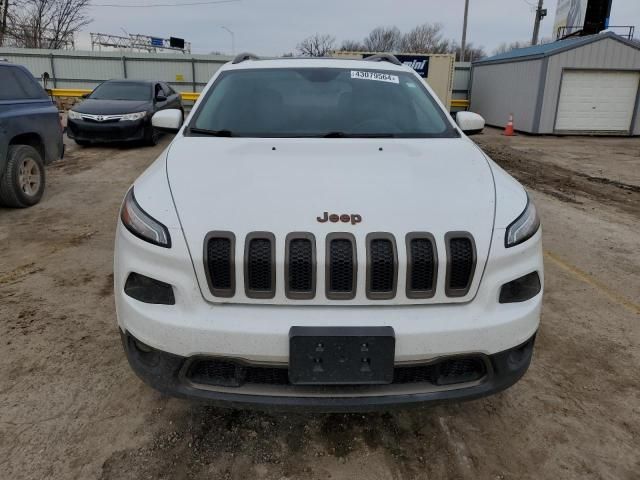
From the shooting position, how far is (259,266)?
75.4 inches

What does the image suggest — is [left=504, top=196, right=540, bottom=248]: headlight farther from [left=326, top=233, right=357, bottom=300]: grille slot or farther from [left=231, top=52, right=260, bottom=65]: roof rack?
[left=231, top=52, right=260, bottom=65]: roof rack

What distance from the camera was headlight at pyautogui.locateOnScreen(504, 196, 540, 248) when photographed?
6.78ft

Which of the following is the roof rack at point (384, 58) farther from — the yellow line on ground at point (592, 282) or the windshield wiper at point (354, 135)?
the yellow line on ground at point (592, 282)

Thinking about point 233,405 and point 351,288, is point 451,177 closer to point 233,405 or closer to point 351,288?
point 351,288

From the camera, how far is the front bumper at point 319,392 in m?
1.93

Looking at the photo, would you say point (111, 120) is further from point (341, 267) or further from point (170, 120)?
point (341, 267)

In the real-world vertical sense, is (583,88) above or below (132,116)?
above

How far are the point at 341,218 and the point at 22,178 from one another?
576 centimetres

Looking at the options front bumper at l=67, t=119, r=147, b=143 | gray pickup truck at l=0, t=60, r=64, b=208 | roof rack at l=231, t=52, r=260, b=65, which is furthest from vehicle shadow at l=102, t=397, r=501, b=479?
front bumper at l=67, t=119, r=147, b=143

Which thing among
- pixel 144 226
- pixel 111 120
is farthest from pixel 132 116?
pixel 144 226

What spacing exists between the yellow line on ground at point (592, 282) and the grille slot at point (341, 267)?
2.97 m

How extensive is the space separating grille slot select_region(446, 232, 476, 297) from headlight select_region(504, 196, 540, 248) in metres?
0.18

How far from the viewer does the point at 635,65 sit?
17.2m

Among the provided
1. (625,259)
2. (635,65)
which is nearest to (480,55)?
(635,65)
